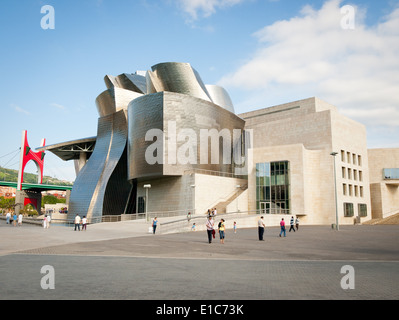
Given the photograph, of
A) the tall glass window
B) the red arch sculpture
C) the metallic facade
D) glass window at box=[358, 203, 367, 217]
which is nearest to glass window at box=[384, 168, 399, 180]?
glass window at box=[358, 203, 367, 217]

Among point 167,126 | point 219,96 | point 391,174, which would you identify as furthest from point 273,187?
point 391,174

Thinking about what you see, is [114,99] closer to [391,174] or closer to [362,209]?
[362,209]

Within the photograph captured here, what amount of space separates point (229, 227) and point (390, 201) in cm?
3501

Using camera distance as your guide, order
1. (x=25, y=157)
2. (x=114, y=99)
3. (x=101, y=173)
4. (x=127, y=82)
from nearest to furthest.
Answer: (x=101, y=173), (x=114, y=99), (x=127, y=82), (x=25, y=157)

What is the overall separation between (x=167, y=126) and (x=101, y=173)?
14.2 metres

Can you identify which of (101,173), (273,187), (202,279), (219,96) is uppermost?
(219,96)

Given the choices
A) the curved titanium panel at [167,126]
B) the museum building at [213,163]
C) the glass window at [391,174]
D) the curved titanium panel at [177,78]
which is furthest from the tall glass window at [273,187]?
the glass window at [391,174]

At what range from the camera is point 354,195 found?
46656mm

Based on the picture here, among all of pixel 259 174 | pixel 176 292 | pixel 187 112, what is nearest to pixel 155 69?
pixel 187 112

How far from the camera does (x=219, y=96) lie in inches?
2363

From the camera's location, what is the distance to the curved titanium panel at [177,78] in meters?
47.9
